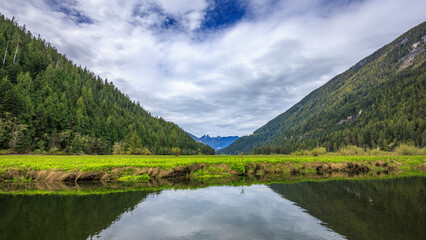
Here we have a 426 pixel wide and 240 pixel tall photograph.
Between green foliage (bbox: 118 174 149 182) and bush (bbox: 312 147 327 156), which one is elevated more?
bush (bbox: 312 147 327 156)

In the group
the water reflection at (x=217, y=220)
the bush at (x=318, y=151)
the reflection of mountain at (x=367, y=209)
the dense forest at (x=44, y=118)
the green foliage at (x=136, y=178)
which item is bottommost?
the water reflection at (x=217, y=220)

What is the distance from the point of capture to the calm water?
11.9 meters

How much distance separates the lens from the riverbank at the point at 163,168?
94.7 feet

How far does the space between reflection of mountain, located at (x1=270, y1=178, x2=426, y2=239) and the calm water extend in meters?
0.06

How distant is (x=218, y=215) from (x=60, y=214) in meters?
11.8

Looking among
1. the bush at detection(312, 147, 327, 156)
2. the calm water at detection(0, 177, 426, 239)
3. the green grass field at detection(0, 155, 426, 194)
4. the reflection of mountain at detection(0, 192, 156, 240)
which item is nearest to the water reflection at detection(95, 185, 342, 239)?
the calm water at detection(0, 177, 426, 239)

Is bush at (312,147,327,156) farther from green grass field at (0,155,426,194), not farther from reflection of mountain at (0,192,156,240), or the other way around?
reflection of mountain at (0,192,156,240)

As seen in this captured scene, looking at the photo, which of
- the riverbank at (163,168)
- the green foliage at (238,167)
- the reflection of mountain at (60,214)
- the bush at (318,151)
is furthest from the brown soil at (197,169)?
the bush at (318,151)

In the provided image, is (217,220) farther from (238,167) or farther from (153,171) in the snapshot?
(238,167)

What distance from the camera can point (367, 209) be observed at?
16.6m

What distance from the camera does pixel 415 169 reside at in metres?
48.4

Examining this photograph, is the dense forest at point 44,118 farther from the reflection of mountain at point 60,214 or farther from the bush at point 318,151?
the bush at point 318,151

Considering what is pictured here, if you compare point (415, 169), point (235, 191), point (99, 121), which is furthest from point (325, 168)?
point (99, 121)

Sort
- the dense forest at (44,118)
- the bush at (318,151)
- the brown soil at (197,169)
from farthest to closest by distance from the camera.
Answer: the bush at (318,151)
the dense forest at (44,118)
the brown soil at (197,169)
